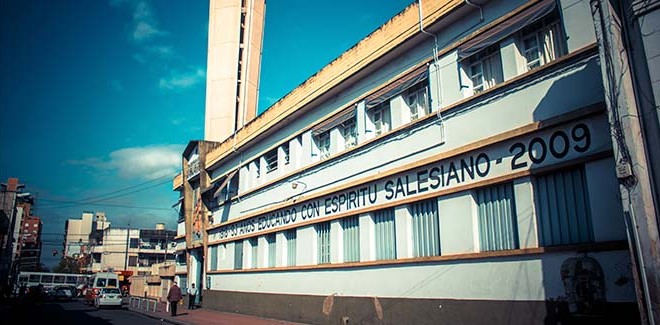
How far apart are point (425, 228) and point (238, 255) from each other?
1309 centimetres

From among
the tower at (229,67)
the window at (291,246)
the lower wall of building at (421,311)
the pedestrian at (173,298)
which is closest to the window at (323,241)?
the lower wall of building at (421,311)

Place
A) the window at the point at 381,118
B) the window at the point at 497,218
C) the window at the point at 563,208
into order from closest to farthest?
the window at the point at 563,208
the window at the point at 497,218
the window at the point at 381,118

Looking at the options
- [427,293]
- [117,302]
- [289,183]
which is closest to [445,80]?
[427,293]

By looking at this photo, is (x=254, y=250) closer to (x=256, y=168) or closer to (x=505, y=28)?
(x=256, y=168)

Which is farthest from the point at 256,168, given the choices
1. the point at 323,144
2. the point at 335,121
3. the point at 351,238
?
the point at 351,238

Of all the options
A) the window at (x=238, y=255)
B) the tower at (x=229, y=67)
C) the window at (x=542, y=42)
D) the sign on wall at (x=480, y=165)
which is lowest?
the window at (x=238, y=255)

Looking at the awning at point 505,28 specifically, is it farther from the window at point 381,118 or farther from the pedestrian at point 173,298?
the pedestrian at point 173,298

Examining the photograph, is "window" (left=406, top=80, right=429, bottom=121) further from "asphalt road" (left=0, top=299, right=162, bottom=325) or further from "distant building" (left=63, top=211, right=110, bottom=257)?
Answer: "distant building" (left=63, top=211, right=110, bottom=257)

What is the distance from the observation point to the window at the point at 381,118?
14500mm

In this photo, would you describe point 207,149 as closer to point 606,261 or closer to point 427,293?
point 427,293

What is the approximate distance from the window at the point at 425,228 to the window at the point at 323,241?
4.43 m

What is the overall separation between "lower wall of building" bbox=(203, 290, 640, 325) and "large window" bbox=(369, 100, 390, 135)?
4.91 metres

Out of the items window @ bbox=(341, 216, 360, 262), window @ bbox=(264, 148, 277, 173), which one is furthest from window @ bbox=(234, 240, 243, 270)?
window @ bbox=(341, 216, 360, 262)

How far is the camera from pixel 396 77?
13.5 meters
